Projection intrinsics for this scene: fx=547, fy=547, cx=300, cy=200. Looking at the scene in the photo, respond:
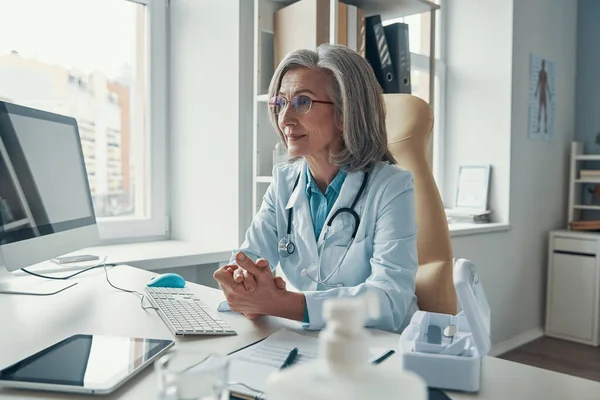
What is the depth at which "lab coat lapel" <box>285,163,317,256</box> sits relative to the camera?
1388 millimetres

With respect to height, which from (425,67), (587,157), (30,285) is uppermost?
(425,67)

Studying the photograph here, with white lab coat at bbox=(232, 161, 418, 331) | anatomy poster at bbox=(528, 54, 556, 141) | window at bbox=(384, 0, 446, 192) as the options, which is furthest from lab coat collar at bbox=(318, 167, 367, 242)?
anatomy poster at bbox=(528, 54, 556, 141)

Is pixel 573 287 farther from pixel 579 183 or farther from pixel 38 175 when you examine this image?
pixel 38 175

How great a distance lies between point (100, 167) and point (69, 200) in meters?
0.84

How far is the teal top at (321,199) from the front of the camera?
4.71ft

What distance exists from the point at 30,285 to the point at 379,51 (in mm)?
1512

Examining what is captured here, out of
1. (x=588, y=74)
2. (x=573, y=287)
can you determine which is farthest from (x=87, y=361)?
(x=588, y=74)

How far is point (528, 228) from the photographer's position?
130 inches

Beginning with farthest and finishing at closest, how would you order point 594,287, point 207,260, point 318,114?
point 594,287, point 207,260, point 318,114

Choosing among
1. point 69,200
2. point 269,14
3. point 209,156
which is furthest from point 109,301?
point 269,14

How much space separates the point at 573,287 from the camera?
3281mm

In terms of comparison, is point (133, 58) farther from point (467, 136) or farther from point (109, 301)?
point (467, 136)

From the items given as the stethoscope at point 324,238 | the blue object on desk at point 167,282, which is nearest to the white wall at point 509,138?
the stethoscope at point 324,238

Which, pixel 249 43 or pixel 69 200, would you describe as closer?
pixel 69 200
